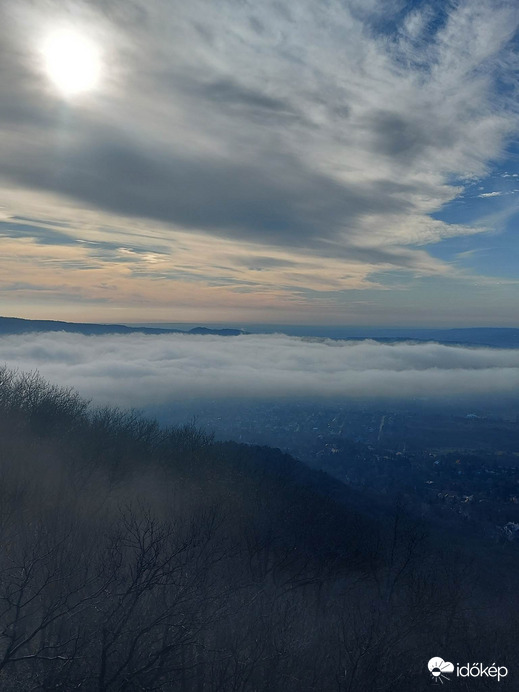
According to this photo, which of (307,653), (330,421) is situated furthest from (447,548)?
(330,421)

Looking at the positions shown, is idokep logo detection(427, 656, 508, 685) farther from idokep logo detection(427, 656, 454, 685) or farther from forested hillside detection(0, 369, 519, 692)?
forested hillside detection(0, 369, 519, 692)

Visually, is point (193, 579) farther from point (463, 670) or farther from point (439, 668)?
point (463, 670)

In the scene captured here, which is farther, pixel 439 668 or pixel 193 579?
pixel 439 668

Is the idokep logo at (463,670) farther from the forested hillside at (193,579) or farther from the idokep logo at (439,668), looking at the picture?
the forested hillside at (193,579)

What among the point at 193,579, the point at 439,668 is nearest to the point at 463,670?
the point at 439,668

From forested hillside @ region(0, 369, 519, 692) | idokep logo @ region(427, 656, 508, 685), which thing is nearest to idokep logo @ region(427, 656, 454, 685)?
idokep logo @ region(427, 656, 508, 685)

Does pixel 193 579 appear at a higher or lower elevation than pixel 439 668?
higher

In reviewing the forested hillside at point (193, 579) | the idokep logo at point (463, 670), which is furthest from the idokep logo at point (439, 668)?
the forested hillside at point (193, 579)
